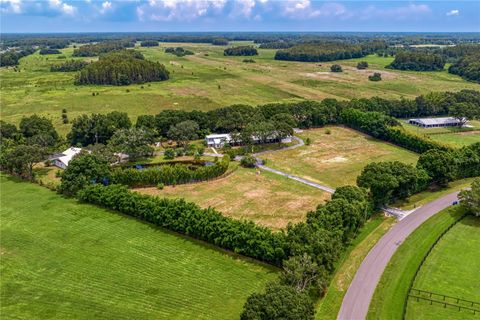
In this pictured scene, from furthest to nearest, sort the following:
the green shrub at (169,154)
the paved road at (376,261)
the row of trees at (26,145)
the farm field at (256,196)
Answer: the green shrub at (169,154) < the row of trees at (26,145) < the farm field at (256,196) < the paved road at (376,261)

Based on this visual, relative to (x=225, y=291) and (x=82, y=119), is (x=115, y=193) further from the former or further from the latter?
(x=82, y=119)

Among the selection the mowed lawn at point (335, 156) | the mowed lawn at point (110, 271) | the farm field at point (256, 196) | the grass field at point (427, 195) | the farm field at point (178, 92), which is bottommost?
the mowed lawn at point (110, 271)

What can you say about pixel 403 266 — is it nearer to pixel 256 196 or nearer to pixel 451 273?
pixel 451 273

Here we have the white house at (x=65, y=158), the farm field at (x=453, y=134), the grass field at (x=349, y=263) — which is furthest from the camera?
the farm field at (x=453, y=134)

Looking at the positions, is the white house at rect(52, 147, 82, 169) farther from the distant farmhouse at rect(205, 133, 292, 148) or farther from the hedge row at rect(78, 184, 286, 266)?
the distant farmhouse at rect(205, 133, 292, 148)

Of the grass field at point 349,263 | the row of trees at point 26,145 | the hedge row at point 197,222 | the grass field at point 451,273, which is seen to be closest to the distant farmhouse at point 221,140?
the hedge row at point 197,222

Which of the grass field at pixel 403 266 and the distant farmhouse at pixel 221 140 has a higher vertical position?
the distant farmhouse at pixel 221 140

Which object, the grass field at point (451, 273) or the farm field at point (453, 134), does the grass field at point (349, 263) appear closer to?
the grass field at point (451, 273)

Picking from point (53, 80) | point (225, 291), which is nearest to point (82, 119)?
point (225, 291)
